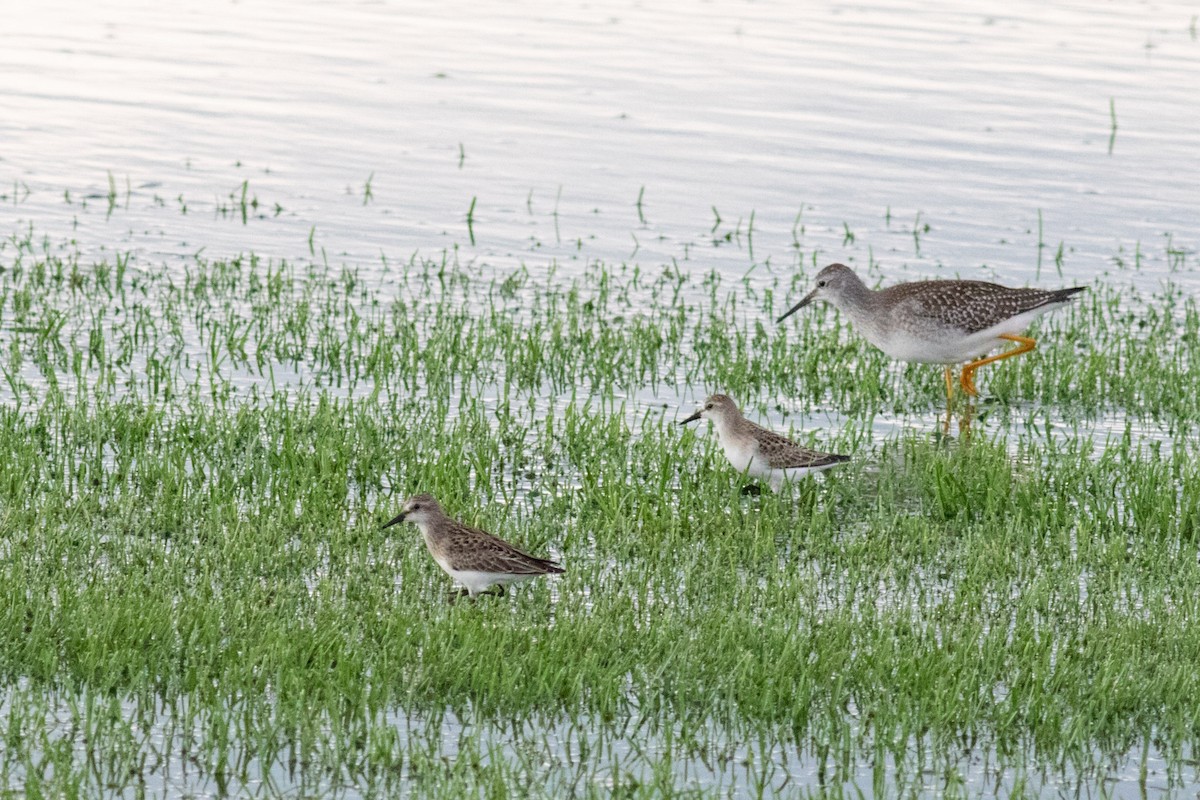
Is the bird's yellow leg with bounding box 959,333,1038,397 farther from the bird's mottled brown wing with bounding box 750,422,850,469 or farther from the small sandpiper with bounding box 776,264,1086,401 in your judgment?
the bird's mottled brown wing with bounding box 750,422,850,469

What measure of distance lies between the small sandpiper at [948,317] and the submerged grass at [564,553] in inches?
13.7

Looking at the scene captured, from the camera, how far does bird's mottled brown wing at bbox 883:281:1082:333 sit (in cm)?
1300

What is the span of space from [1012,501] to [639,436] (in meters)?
2.61

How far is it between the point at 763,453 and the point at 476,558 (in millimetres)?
2617

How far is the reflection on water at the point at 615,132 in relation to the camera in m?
18.7

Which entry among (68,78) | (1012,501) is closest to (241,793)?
(1012,501)

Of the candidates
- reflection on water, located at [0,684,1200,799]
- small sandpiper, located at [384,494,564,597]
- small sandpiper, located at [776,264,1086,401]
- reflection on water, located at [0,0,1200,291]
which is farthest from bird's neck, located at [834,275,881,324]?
reflection on water, located at [0,684,1200,799]

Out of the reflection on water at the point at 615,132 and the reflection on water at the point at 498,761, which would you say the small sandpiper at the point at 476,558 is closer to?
the reflection on water at the point at 498,761

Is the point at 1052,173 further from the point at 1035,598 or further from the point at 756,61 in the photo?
the point at 1035,598

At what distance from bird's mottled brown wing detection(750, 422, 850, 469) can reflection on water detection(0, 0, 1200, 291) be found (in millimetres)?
7125

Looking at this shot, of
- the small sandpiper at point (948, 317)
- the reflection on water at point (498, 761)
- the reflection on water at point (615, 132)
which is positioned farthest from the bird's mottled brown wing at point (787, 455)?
the reflection on water at point (615, 132)

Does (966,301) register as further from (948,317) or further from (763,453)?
(763,453)

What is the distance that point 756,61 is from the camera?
92.0ft

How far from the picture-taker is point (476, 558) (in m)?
8.52
